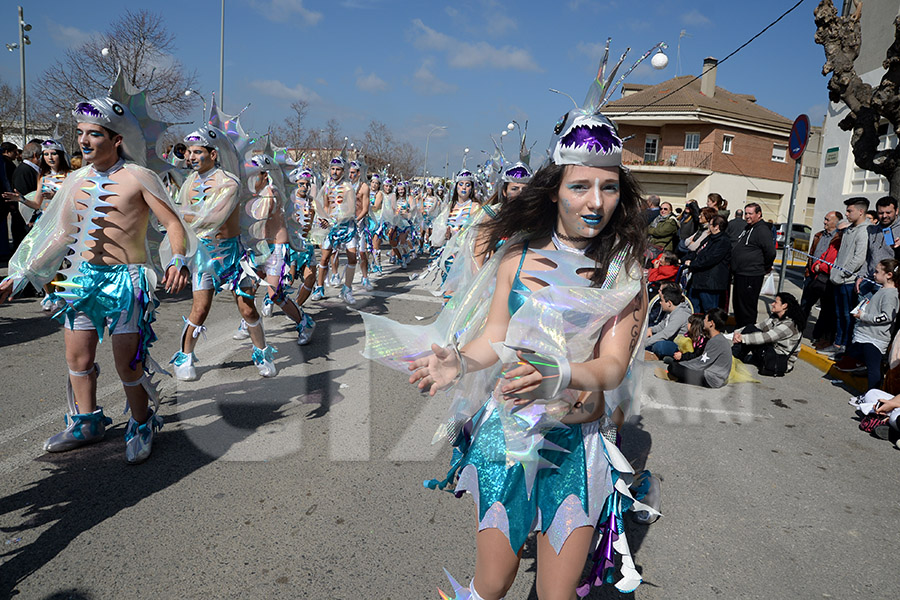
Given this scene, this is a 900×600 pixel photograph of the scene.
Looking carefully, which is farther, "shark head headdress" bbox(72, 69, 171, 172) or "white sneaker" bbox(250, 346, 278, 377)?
"white sneaker" bbox(250, 346, 278, 377)

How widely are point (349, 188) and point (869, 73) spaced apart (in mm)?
14871

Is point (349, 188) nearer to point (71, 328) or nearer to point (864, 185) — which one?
point (71, 328)

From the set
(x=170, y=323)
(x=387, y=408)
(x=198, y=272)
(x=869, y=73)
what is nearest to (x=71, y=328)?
(x=198, y=272)

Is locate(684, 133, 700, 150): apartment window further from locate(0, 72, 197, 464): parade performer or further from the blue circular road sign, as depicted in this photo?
locate(0, 72, 197, 464): parade performer

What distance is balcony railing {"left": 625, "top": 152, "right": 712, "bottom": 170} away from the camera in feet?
105

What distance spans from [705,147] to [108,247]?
33.8m

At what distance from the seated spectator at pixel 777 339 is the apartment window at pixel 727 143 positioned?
29.0 meters

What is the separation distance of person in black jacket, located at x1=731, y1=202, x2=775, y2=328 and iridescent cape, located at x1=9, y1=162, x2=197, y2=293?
728cm

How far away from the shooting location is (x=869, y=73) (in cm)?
1596

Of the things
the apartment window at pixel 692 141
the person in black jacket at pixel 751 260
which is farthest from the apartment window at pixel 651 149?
the person in black jacket at pixel 751 260

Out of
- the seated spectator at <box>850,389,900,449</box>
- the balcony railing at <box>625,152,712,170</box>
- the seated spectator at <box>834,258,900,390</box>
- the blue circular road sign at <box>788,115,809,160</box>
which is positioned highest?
the balcony railing at <box>625,152,712,170</box>

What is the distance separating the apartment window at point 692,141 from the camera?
32.8 meters

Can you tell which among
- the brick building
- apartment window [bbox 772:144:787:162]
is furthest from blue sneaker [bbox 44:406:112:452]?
apartment window [bbox 772:144:787:162]

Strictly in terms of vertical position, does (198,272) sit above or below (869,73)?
below
